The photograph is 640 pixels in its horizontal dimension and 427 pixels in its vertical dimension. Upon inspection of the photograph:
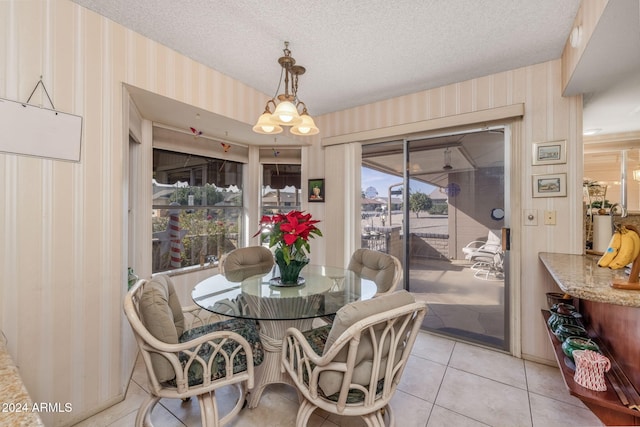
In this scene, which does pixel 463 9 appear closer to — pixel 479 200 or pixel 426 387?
pixel 479 200

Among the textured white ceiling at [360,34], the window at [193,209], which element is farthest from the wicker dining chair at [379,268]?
the window at [193,209]

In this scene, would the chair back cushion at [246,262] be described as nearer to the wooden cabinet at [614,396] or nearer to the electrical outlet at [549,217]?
the wooden cabinet at [614,396]

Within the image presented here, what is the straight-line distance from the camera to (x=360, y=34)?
1933mm

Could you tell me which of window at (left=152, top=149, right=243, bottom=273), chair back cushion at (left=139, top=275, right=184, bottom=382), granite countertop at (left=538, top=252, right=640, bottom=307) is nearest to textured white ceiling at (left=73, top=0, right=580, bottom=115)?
→ window at (left=152, top=149, right=243, bottom=273)

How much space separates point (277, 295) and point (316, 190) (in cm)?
197

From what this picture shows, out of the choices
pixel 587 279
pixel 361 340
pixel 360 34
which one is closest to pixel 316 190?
pixel 360 34

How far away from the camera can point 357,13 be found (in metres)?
1.73

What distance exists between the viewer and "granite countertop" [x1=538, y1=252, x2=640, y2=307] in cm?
108

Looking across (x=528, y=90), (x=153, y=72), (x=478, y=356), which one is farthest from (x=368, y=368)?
(x=528, y=90)

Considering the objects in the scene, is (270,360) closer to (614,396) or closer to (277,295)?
(277,295)

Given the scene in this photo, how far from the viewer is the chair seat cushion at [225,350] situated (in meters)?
1.42

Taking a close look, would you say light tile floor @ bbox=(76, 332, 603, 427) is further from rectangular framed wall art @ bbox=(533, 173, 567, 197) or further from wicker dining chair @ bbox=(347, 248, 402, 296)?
rectangular framed wall art @ bbox=(533, 173, 567, 197)

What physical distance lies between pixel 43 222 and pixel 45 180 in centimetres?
24

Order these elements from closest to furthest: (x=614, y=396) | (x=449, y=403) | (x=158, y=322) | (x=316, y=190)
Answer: (x=614, y=396)
(x=158, y=322)
(x=449, y=403)
(x=316, y=190)
